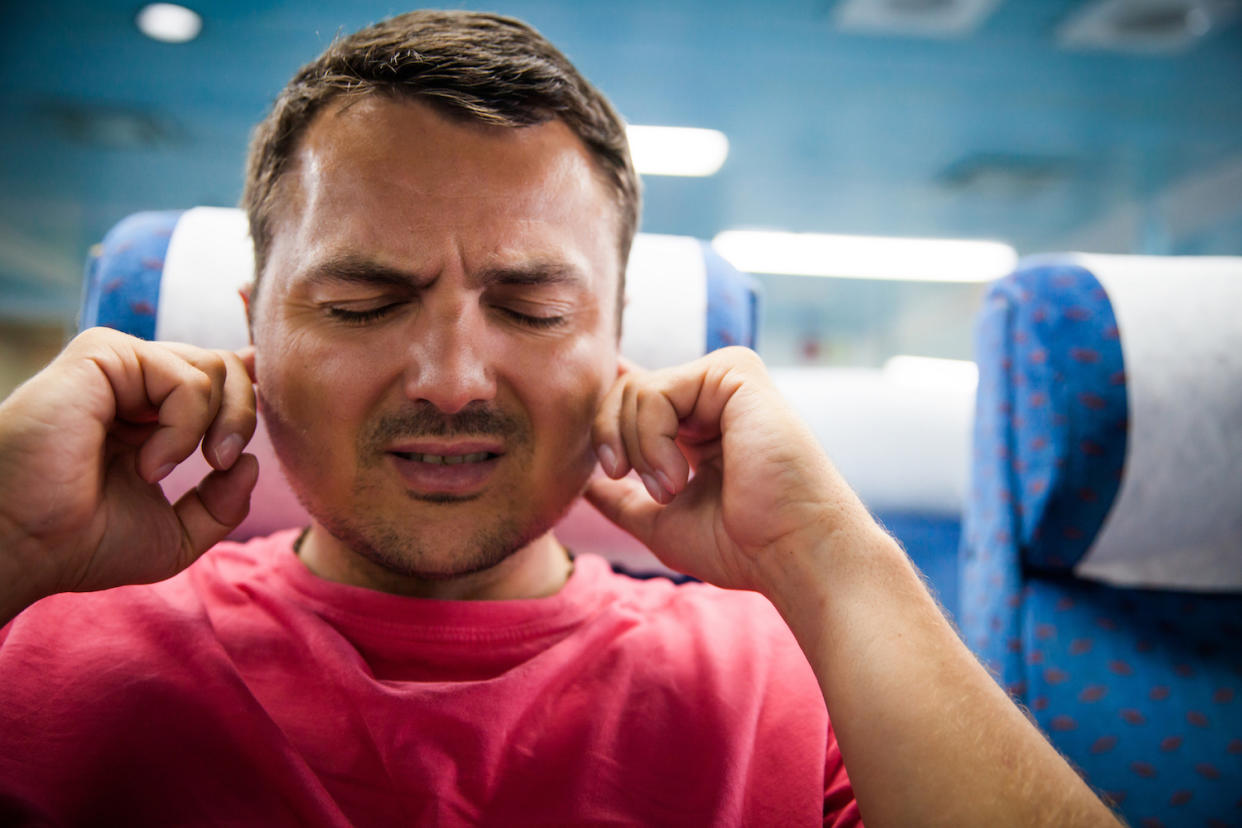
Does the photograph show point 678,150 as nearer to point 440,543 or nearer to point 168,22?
point 168,22

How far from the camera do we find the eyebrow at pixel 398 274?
86 centimetres

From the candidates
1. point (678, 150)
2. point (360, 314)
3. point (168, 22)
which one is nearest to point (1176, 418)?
point (360, 314)

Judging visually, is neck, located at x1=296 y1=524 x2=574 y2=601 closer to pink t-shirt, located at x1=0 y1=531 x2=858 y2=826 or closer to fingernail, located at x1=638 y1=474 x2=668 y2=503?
pink t-shirt, located at x1=0 y1=531 x2=858 y2=826

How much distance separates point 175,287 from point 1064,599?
4.93 feet

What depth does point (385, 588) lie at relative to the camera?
1.01 meters

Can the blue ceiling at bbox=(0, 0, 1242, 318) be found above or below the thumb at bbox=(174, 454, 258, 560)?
above

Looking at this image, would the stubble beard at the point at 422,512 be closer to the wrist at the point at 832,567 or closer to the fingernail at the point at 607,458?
the fingernail at the point at 607,458

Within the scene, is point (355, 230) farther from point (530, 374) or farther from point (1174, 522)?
point (1174, 522)

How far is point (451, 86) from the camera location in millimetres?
912

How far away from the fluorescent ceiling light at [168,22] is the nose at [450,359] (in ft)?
13.3

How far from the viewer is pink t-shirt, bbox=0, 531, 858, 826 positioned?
778mm

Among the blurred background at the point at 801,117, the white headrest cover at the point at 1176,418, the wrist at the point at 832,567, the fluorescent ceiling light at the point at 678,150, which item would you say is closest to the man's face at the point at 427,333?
the wrist at the point at 832,567

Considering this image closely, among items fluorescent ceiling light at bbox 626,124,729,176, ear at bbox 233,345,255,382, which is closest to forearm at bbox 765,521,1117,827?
ear at bbox 233,345,255,382

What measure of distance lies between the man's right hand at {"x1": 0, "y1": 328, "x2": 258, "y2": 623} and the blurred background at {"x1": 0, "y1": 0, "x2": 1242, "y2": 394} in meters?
3.15
